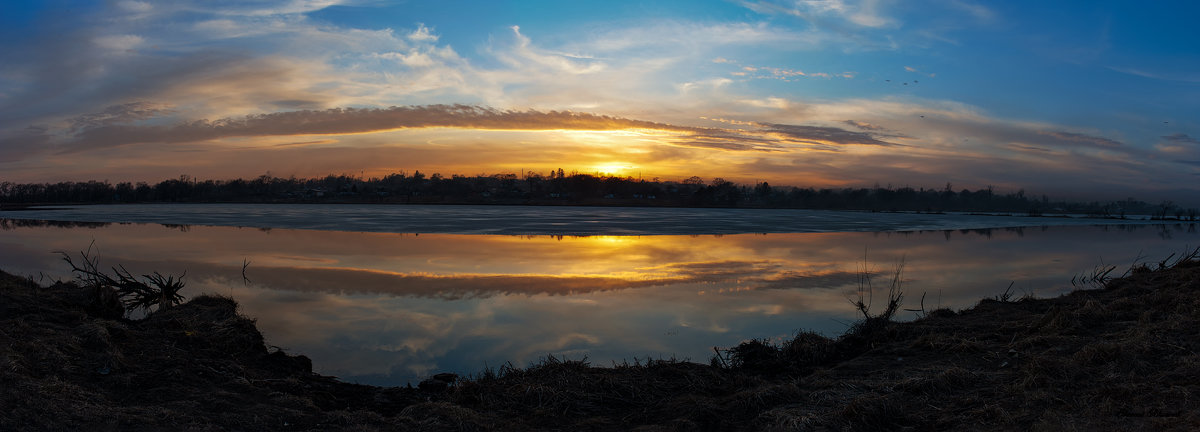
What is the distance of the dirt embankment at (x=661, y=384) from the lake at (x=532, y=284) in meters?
0.86

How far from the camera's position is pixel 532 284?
40.0ft

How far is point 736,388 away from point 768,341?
172 cm

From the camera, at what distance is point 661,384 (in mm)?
5926

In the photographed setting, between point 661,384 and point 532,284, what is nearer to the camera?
point 661,384

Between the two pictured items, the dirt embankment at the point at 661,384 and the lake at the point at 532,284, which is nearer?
the dirt embankment at the point at 661,384

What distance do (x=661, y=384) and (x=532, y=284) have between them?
259 inches

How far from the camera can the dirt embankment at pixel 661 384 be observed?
4.55 meters

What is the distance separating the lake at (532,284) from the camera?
7.80 meters

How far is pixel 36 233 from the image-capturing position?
24922 mm

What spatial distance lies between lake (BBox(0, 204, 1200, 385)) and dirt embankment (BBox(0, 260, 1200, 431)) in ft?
2.82

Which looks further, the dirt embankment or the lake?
the lake

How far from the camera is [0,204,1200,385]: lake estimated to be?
307 inches

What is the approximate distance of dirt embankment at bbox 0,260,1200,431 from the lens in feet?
14.9

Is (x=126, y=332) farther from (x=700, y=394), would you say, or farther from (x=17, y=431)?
(x=700, y=394)
